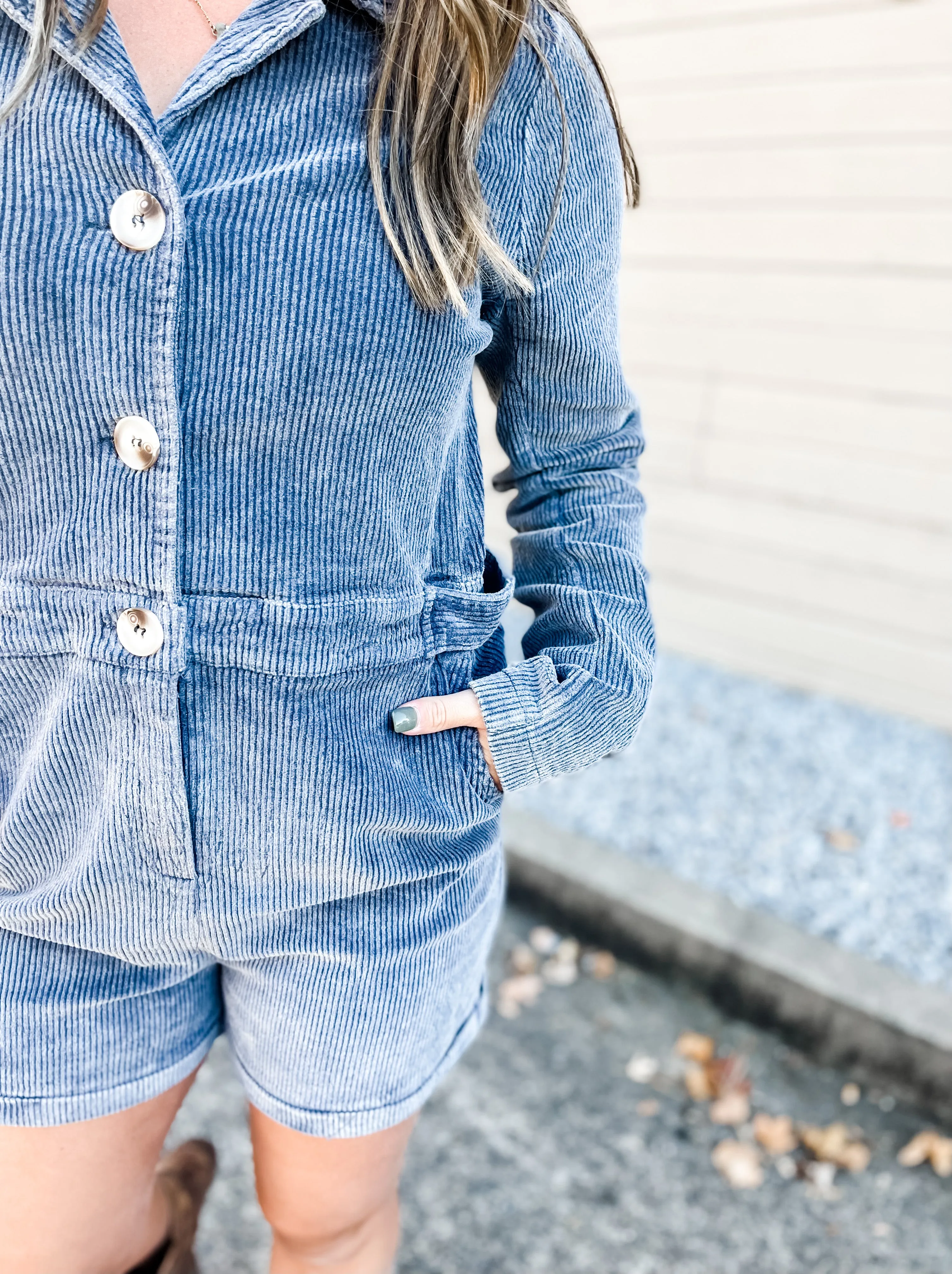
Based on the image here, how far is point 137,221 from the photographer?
0.91m

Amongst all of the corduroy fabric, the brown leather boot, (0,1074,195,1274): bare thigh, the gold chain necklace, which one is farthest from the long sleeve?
the brown leather boot

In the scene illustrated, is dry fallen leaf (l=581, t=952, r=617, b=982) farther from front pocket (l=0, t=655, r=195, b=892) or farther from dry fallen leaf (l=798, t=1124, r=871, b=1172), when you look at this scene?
front pocket (l=0, t=655, r=195, b=892)

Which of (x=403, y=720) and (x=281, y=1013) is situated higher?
(x=403, y=720)

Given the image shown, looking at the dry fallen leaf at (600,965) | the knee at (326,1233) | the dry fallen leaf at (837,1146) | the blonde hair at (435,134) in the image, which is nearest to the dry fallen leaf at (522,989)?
the dry fallen leaf at (600,965)

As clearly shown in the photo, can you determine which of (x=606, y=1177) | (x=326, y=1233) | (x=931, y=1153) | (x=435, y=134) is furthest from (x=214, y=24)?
(x=931, y=1153)

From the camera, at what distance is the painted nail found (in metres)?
1.15

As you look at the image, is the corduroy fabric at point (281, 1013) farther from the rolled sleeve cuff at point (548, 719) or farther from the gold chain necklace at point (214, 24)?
the gold chain necklace at point (214, 24)

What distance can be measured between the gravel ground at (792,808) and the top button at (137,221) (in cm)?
232

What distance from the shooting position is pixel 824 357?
346 centimetres

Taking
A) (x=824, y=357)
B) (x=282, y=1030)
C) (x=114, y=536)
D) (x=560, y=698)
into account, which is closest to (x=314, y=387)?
(x=114, y=536)

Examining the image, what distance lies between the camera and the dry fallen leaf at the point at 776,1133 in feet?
7.39

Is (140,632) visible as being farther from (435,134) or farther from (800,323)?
(800,323)

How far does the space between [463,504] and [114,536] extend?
0.42 meters

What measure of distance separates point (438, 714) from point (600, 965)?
1.77 metres
